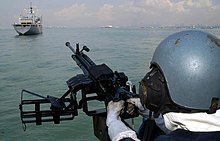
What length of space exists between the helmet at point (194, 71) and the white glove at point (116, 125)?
1.60ft

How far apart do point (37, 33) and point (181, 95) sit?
8150 cm

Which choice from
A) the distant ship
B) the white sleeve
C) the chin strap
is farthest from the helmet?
the distant ship

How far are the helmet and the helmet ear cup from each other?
47 mm

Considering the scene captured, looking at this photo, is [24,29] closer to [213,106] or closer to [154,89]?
[154,89]

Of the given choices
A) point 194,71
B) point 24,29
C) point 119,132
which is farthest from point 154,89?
point 24,29

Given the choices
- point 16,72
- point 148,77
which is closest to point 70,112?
point 148,77

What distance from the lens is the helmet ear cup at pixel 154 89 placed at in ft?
6.68

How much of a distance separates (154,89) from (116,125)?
24.2 inches

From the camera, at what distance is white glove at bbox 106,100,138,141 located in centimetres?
229

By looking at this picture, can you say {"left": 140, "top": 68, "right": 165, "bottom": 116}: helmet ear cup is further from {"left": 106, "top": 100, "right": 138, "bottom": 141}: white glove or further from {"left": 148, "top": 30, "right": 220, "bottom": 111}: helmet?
{"left": 106, "top": 100, "right": 138, "bottom": 141}: white glove

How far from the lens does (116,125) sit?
2512mm

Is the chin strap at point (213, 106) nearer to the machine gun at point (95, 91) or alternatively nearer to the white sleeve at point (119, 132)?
the white sleeve at point (119, 132)

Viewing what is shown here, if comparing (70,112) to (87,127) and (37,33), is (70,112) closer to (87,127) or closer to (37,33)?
(87,127)

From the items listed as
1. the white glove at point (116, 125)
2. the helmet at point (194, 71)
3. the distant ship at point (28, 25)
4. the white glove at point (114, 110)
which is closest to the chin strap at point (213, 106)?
the helmet at point (194, 71)
